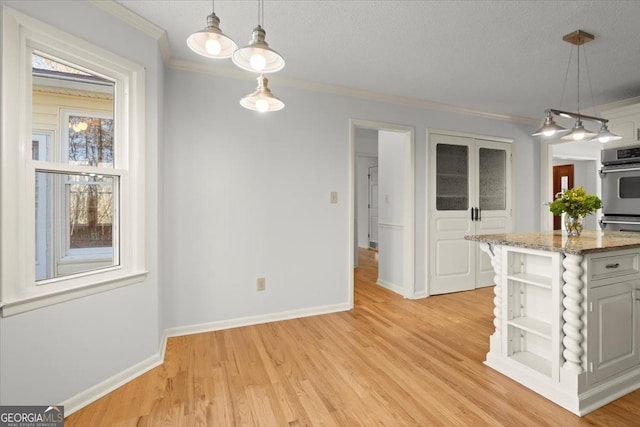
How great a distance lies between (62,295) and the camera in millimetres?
1771

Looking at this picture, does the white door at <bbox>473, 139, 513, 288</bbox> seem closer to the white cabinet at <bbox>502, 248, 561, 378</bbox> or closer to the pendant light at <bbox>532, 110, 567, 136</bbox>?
the pendant light at <bbox>532, 110, 567, 136</bbox>

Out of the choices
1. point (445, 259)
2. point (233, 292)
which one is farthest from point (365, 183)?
point (233, 292)

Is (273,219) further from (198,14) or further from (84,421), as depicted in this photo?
(84,421)

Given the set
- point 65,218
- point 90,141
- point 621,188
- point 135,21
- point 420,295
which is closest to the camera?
point 65,218

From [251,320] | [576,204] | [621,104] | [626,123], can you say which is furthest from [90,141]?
[621,104]

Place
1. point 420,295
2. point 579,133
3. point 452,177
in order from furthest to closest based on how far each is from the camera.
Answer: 1. point 452,177
2. point 420,295
3. point 579,133

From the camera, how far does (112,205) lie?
219cm

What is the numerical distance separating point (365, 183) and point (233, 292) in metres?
5.45

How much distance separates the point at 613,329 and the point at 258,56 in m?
2.53

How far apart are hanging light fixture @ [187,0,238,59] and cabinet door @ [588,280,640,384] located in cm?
230

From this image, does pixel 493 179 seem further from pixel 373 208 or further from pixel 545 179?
pixel 373 208

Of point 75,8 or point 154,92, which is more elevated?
point 75,8

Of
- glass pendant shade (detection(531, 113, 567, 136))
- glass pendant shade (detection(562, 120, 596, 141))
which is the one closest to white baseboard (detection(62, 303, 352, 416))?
glass pendant shade (detection(531, 113, 567, 136))

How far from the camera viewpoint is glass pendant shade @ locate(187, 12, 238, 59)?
1238 millimetres
